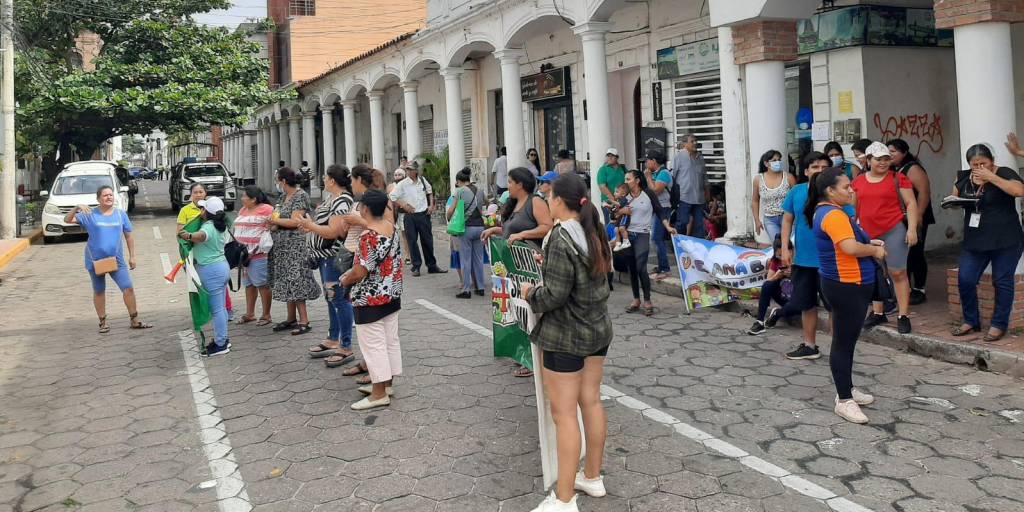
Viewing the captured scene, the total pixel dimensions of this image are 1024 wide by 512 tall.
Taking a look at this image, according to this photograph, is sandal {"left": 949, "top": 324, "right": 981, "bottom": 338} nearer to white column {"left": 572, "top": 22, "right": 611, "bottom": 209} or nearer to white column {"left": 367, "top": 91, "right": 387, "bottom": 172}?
white column {"left": 572, "top": 22, "right": 611, "bottom": 209}

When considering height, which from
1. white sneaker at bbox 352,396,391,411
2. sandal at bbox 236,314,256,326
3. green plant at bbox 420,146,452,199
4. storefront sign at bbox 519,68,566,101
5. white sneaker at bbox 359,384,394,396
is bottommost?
white sneaker at bbox 352,396,391,411

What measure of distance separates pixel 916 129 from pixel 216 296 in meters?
9.45

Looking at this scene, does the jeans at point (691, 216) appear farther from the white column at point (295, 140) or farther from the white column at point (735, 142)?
the white column at point (295, 140)

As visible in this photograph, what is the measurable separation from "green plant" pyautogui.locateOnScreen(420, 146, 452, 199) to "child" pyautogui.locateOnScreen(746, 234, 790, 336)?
13386 mm

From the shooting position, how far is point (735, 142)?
11.0 m

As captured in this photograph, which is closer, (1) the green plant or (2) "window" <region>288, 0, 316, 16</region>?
(1) the green plant

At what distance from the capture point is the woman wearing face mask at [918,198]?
8.07 m

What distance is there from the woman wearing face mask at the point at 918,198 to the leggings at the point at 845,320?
2.86 m

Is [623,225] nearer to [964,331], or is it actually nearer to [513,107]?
[964,331]

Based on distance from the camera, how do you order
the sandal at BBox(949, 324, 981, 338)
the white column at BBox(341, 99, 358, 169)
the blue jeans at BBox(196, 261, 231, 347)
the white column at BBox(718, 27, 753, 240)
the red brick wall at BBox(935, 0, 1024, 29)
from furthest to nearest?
1. the white column at BBox(341, 99, 358, 169)
2. the white column at BBox(718, 27, 753, 240)
3. the blue jeans at BBox(196, 261, 231, 347)
4. the red brick wall at BBox(935, 0, 1024, 29)
5. the sandal at BBox(949, 324, 981, 338)

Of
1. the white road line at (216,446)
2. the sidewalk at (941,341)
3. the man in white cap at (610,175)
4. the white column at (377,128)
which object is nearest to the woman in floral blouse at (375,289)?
the white road line at (216,446)

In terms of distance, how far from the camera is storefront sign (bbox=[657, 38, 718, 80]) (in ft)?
45.1

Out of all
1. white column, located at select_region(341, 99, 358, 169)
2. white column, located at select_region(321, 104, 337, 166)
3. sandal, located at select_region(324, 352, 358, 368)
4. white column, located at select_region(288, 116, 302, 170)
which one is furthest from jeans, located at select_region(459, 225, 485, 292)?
white column, located at select_region(288, 116, 302, 170)

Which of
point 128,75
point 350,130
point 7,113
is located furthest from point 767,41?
point 128,75
